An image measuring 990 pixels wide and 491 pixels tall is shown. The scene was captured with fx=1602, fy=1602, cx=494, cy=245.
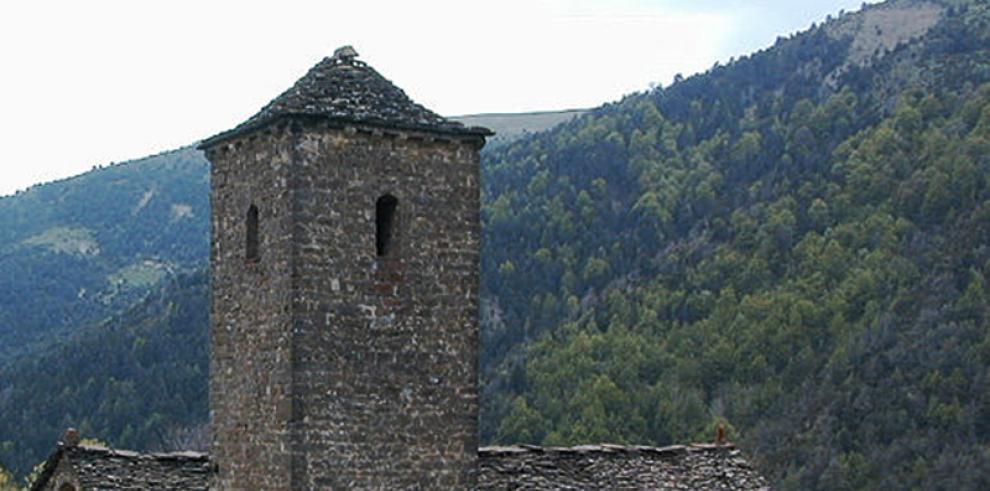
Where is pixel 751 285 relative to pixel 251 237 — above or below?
below

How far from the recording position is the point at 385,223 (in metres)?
18.4

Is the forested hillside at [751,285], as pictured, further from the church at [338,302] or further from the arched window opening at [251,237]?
the arched window opening at [251,237]

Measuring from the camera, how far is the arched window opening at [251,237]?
18484mm

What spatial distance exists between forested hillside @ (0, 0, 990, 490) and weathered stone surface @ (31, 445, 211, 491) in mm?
41148

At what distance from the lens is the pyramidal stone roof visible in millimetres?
17781

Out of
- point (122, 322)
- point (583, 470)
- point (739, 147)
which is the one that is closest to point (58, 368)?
point (122, 322)

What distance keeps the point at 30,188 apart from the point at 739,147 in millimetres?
98817

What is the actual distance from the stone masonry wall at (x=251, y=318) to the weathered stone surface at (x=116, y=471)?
692mm

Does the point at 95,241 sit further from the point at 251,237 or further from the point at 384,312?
the point at 384,312

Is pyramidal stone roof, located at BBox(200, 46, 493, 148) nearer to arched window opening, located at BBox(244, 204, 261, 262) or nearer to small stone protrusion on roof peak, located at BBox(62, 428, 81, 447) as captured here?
arched window opening, located at BBox(244, 204, 261, 262)

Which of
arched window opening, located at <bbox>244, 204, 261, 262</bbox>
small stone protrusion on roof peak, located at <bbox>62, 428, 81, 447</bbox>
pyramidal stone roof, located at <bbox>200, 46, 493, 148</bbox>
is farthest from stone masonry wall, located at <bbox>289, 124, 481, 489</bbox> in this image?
small stone protrusion on roof peak, located at <bbox>62, 428, 81, 447</bbox>

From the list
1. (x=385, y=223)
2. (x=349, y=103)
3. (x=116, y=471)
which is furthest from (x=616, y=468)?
(x=116, y=471)

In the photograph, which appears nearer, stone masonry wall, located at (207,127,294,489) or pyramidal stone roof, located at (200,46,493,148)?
stone masonry wall, located at (207,127,294,489)

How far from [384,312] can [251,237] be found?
1.87 metres
